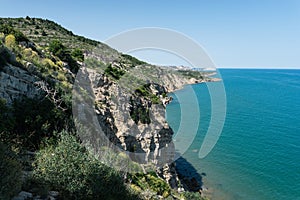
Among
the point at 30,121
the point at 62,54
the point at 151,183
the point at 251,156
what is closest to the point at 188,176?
the point at 251,156

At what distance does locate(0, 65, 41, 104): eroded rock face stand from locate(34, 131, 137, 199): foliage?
359 cm

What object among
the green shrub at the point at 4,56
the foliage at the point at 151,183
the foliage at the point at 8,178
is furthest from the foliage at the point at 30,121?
A: the foliage at the point at 151,183

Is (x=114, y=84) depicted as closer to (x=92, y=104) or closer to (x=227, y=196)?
(x=92, y=104)

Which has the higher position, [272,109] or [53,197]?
[272,109]

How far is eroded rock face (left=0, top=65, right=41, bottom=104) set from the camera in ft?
33.3

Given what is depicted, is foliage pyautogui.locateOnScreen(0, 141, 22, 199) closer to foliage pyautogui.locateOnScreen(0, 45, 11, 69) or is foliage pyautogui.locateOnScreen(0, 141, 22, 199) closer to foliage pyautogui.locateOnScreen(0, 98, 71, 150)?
foliage pyautogui.locateOnScreen(0, 98, 71, 150)

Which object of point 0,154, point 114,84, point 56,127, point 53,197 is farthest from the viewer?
point 114,84

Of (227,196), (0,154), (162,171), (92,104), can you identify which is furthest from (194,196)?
(0,154)

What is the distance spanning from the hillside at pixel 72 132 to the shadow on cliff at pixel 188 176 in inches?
160

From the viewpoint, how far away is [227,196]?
82.6ft

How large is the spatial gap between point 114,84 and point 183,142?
1868 cm

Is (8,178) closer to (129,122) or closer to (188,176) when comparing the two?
(129,122)

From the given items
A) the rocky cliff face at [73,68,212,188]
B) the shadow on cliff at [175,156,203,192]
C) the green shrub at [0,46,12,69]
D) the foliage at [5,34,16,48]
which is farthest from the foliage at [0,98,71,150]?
the shadow on cliff at [175,156,203,192]

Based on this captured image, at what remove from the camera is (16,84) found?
10773 millimetres
